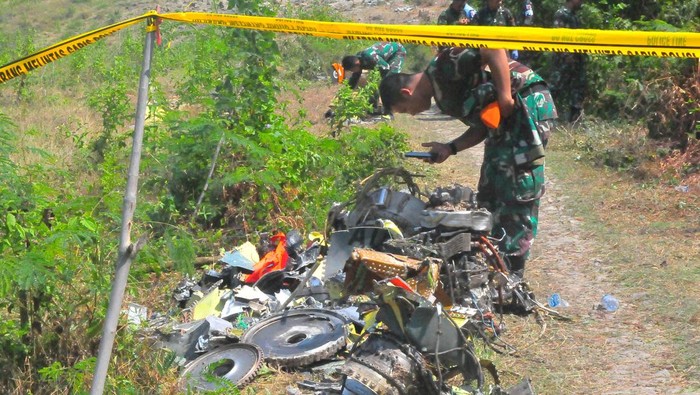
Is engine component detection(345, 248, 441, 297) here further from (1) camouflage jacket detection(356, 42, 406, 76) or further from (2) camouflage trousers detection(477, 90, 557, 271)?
(1) camouflage jacket detection(356, 42, 406, 76)

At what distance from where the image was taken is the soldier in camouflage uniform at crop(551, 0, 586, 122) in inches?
444

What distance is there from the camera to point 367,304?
515 cm

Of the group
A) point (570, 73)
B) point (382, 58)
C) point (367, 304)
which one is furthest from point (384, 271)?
point (382, 58)

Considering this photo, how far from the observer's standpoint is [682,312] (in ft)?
18.0

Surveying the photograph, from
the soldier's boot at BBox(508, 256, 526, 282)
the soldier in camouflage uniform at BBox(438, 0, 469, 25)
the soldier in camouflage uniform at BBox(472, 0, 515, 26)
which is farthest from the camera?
the soldier in camouflage uniform at BBox(438, 0, 469, 25)

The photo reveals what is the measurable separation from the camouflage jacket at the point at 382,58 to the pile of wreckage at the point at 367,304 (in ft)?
19.6

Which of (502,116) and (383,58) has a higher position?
(502,116)

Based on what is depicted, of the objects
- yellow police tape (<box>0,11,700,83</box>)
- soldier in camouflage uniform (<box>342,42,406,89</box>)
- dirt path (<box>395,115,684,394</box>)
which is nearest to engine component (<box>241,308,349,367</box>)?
dirt path (<box>395,115,684,394</box>)

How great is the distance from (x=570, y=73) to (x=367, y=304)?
727 centimetres

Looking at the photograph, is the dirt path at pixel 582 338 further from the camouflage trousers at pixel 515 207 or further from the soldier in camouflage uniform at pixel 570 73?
the soldier in camouflage uniform at pixel 570 73

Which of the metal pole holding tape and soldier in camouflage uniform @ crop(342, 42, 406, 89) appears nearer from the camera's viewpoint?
the metal pole holding tape

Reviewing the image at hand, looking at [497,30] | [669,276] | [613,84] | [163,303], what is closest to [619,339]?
[669,276]

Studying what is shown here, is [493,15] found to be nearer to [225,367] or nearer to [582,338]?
[582,338]

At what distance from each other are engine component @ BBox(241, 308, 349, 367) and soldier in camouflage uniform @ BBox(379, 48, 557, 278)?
133 cm
